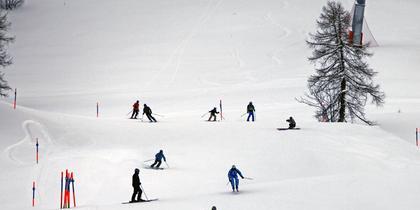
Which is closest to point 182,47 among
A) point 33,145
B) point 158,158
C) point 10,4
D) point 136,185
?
point 10,4

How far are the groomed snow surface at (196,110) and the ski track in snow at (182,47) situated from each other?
272 mm

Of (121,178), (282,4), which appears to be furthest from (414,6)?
(121,178)

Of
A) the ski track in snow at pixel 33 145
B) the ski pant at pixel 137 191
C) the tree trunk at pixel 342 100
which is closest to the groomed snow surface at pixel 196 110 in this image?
the ski track in snow at pixel 33 145

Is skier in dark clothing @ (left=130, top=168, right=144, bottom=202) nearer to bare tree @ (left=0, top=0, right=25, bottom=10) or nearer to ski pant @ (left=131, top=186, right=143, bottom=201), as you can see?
ski pant @ (left=131, top=186, right=143, bottom=201)

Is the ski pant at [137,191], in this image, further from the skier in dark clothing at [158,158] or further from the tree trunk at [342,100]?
the tree trunk at [342,100]

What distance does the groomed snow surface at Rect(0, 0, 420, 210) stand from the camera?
23.6 metres

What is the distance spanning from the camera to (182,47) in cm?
7975

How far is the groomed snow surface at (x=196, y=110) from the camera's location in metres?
23.6

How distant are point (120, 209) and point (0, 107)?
59.6 ft

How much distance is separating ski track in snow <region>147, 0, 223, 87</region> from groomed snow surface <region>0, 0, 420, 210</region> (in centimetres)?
27

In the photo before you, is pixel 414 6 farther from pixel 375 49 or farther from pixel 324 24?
pixel 324 24

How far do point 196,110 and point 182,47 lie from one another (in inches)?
1153

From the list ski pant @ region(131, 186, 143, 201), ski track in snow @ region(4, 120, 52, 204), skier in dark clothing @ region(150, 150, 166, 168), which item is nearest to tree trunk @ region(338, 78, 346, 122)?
skier in dark clothing @ region(150, 150, 166, 168)

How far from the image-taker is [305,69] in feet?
223
